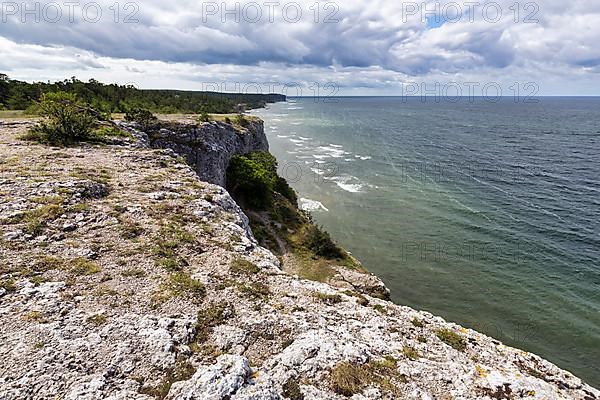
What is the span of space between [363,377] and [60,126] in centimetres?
2914

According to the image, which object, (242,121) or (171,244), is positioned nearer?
(171,244)

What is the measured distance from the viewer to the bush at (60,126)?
27203 mm

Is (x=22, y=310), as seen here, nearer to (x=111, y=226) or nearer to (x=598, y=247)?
(x=111, y=226)

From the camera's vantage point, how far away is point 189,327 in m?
10.9

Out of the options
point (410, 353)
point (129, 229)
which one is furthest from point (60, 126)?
point (410, 353)

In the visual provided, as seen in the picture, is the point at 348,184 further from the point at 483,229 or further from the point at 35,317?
the point at 35,317

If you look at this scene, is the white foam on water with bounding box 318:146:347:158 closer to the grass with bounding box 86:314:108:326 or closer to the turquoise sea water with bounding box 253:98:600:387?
the turquoise sea water with bounding box 253:98:600:387

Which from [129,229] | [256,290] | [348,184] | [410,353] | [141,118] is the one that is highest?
[141,118]

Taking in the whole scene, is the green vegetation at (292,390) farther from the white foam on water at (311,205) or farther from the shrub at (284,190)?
the white foam on water at (311,205)

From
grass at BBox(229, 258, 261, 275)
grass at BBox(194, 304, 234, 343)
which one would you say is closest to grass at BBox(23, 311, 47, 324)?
grass at BBox(194, 304, 234, 343)

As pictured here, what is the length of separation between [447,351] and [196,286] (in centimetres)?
885

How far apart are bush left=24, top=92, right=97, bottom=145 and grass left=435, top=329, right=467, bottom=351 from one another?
28.3 metres

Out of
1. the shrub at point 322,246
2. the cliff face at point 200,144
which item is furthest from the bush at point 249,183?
the shrub at point 322,246

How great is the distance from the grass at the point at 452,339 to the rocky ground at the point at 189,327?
0.17 feet
